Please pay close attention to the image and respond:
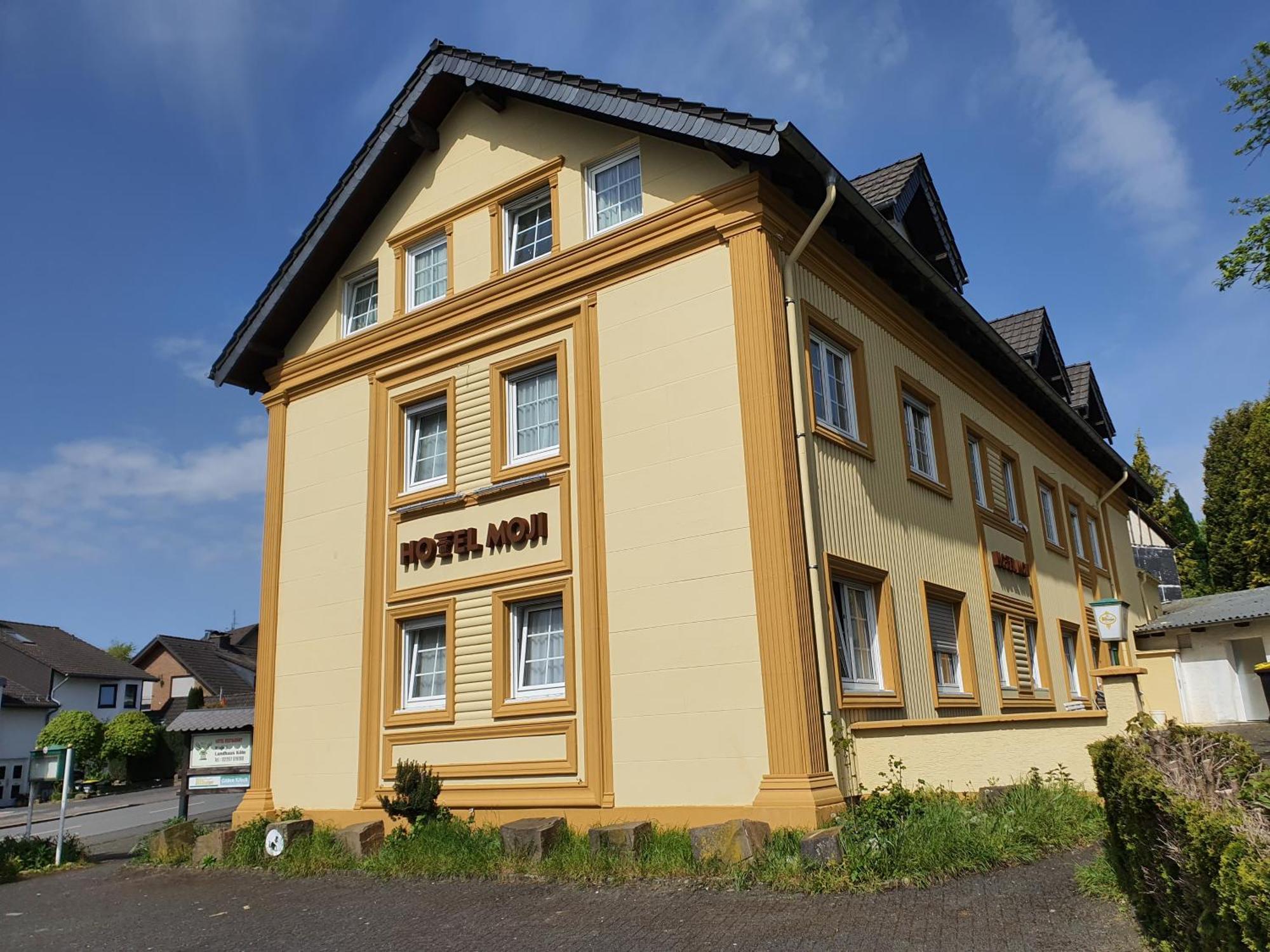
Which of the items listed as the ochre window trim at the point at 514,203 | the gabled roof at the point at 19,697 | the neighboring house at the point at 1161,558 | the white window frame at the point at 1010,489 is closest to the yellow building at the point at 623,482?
the ochre window trim at the point at 514,203

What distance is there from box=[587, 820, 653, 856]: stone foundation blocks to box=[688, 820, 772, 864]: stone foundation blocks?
26.9 inches

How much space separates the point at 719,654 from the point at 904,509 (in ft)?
13.4

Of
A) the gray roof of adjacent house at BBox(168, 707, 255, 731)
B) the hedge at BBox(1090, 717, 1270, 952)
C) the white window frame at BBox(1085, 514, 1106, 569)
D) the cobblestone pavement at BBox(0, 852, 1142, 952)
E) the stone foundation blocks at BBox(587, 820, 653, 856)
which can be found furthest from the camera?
the white window frame at BBox(1085, 514, 1106, 569)

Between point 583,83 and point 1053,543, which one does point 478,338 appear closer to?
point 583,83

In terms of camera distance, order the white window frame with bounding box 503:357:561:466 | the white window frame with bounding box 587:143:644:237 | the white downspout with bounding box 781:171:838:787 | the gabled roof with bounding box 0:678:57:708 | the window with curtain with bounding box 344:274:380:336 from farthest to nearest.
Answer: the gabled roof with bounding box 0:678:57:708 → the window with curtain with bounding box 344:274:380:336 → the white window frame with bounding box 503:357:561:466 → the white window frame with bounding box 587:143:644:237 → the white downspout with bounding box 781:171:838:787

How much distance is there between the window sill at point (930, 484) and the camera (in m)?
13.8

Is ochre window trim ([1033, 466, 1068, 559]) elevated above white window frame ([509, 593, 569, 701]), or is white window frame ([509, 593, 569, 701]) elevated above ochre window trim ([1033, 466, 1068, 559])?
ochre window trim ([1033, 466, 1068, 559])

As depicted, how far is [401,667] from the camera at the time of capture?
533 inches

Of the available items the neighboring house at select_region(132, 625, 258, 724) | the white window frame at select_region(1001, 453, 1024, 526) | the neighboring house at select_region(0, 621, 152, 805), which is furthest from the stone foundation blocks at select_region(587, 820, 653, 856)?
the neighboring house at select_region(132, 625, 258, 724)

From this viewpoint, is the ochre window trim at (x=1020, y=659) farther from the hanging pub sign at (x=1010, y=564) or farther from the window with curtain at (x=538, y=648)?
the window with curtain at (x=538, y=648)

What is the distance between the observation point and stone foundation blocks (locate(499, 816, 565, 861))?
10156 mm

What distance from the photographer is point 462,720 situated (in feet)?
41.1

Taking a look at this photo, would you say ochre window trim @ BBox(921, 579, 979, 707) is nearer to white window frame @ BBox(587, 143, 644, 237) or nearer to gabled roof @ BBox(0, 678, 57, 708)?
white window frame @ BBox(587, 143, 644, 237)

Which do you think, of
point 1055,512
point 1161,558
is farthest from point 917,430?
point 1161,558
